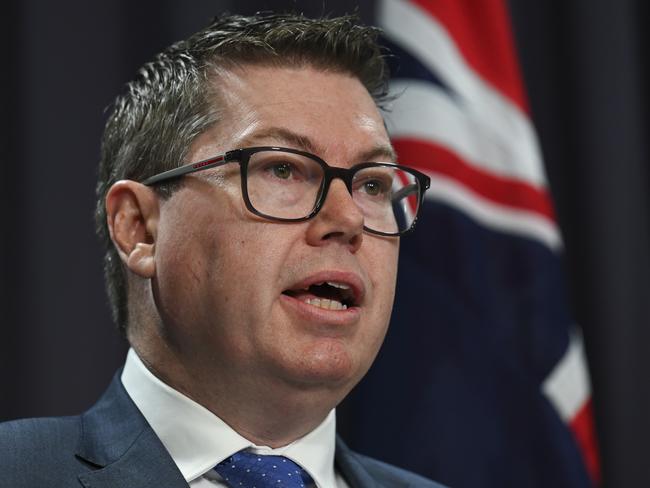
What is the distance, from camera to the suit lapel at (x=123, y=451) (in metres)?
1.29

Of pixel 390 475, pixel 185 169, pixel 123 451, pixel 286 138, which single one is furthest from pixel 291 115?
pixel 390 475

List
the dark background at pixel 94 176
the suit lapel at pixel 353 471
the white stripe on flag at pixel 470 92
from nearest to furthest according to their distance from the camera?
the suit lapel at pixel 353 471
the dark background at pixel 94 176
the white stripe on flag at pixel 470 92

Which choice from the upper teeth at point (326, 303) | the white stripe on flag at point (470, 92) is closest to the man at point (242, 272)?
the upper teeth at point (326, 303)

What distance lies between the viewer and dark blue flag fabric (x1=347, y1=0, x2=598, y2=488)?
91.3 inches

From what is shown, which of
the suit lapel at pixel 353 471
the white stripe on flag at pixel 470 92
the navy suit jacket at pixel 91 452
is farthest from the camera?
the white stripe on flag at pixel 470 92

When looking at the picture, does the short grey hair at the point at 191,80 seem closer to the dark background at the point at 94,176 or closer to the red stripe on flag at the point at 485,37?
the dark background at the point at 94,176

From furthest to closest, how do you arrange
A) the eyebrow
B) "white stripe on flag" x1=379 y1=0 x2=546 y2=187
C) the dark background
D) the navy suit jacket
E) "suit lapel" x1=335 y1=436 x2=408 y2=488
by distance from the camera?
"white stripe on flag" x1=379 y1=0 x2=546 y2=187
the dark background
"suit lapel" x1=335 y1=436 x2=408 y2=488
the eyebrow
the navy suit jacket

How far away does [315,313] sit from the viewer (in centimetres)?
134

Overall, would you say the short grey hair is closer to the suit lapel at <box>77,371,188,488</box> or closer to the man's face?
the man's face


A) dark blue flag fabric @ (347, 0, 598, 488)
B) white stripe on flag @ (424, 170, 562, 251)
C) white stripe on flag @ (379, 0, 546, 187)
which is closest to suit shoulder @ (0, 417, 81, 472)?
dark blue flag fabric @ (347, 0, 598, 488)

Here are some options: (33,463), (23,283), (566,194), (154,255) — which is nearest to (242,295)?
(154,255)

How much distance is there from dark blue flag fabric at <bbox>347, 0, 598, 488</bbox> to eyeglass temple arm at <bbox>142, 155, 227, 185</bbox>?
1.00 m

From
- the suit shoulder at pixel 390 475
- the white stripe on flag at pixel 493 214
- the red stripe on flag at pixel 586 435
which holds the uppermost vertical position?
the white stripe on flag at pixel 493 214

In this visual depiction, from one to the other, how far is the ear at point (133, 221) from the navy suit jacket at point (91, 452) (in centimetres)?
20
